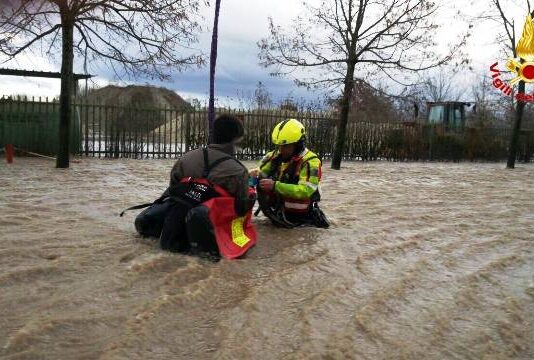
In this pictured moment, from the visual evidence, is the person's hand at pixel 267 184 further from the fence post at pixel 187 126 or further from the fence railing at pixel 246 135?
the fence post at pixel 187 126

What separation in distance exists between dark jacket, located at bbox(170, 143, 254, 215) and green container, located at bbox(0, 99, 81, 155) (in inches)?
500

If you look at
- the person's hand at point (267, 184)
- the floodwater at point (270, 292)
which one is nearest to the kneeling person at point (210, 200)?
the floodwater at point (270, 292)

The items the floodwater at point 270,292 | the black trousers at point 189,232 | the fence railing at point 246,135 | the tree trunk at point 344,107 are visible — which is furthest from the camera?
the tree trunk at point 344,107

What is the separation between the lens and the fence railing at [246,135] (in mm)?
16988

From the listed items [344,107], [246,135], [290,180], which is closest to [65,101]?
[246,135]

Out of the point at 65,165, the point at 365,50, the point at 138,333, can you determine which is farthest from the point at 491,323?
the point at 365,50

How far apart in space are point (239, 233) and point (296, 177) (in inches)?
52.3

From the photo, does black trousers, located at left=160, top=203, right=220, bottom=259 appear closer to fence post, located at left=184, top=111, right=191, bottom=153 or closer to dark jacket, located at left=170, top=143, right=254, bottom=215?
dark jacket, located at left=170, top=143, right=254, bottom=215

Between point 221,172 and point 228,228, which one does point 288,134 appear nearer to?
point 221,172

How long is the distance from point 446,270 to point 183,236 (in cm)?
241

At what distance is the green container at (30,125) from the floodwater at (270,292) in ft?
32.0

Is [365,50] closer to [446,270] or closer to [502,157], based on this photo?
[446,270]

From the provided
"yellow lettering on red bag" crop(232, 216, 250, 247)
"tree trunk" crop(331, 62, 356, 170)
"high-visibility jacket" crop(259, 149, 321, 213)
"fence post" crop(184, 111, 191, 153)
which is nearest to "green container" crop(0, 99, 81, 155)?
"fence post" crop(184, 111, 191, 153)

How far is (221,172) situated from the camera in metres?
5.18
